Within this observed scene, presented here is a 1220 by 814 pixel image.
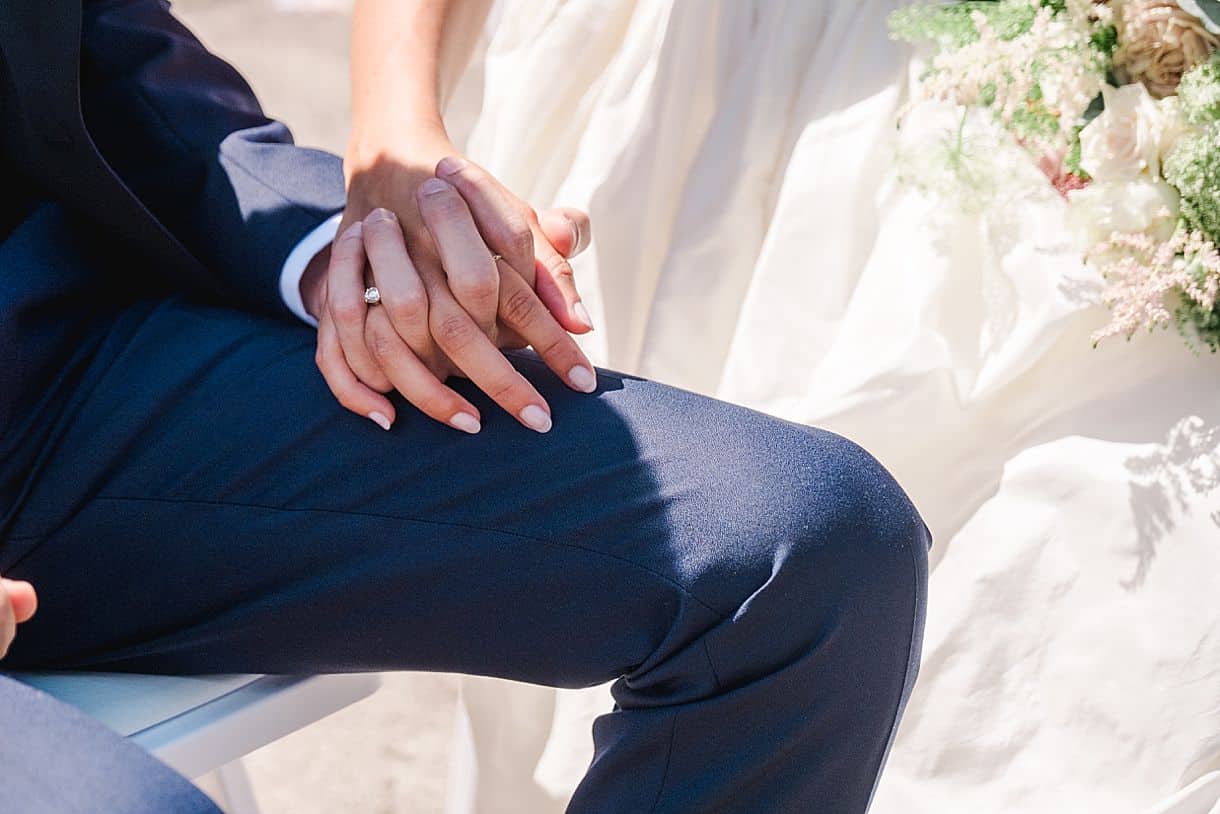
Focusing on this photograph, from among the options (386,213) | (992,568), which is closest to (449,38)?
(386,213)

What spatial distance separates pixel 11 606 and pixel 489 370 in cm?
32

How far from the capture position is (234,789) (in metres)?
1.19

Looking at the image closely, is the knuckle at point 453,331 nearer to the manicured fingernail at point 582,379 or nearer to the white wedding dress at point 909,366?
the manicured fingernail at point 582,379

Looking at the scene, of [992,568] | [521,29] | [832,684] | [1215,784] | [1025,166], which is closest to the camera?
[832,684]

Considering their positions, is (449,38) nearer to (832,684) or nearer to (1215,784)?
(832,684)

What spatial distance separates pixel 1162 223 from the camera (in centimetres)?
115

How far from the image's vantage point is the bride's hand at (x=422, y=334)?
2.59 feet

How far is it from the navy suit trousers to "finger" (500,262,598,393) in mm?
13

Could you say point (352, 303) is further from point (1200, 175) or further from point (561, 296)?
point (1200, 175)

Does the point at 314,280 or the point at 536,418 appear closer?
the point at 536,418

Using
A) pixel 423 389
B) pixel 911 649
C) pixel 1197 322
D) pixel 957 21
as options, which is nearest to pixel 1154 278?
pixel 1197 322

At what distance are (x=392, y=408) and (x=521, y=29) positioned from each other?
36.0 inches

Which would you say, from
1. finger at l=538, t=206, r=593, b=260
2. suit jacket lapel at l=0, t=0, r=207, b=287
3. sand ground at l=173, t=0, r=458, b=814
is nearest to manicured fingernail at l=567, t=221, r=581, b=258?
finger at l=538, t=206, r=593, b=260

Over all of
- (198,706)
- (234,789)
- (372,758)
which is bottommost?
(372,758)
